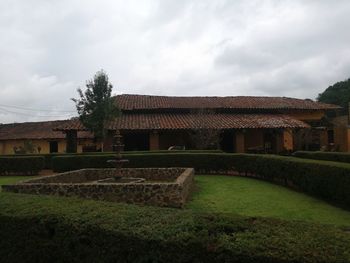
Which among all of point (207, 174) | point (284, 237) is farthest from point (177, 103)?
point (284, 237)

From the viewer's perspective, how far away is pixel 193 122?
1209 inches

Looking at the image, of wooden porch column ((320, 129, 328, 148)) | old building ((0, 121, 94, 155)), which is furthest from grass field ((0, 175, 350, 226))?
old building ((0, 121, 94, 155))

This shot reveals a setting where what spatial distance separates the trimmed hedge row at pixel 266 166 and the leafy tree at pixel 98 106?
5846 millimetres

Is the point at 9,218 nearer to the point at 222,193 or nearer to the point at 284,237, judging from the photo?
the point at 284,237

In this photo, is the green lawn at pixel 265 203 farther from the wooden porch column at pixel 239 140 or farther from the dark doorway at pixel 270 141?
the dark doorway at pixel 270 141

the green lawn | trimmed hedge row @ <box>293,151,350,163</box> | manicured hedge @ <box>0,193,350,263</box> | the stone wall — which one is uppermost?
trimmed hedge row @ <box>293,151,350,163</box>

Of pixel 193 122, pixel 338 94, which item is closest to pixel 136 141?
pixel 193 122

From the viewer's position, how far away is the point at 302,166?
13.8 m

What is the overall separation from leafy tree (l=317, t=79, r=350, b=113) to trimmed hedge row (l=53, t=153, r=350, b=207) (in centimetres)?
3981

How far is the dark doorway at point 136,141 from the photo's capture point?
104 feet

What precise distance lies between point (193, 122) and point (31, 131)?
2474cm

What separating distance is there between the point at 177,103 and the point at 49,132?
59.6 ft

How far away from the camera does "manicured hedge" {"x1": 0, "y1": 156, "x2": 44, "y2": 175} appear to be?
2297 cm

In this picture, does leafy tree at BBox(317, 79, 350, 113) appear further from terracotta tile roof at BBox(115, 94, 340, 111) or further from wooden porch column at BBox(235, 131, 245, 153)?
wooden porch column at BBox(235, 131, 245, 153)
